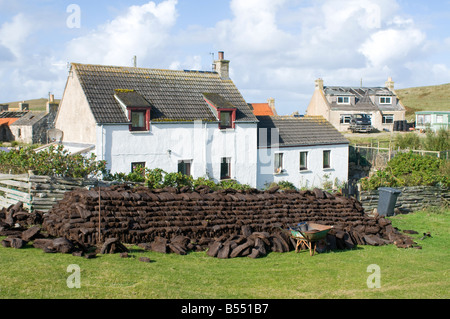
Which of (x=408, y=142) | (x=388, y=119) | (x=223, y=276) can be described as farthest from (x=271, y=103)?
(x=223, y=276)

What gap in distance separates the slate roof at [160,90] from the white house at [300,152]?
2.52 meters

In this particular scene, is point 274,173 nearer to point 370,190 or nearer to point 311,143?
Result: point 311,143

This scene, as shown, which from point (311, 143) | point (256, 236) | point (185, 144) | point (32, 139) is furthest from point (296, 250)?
point (32, 139)

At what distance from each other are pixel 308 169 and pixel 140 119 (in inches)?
503

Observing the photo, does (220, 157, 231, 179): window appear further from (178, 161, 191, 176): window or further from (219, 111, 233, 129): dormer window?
(178, 161, 191, 176): window

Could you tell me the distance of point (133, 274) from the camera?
11.3 m

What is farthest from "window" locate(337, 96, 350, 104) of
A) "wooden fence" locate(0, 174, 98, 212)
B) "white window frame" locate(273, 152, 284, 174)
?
"wooden fence" locate(0, 174, 98, 212)

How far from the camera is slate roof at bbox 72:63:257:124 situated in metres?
28.0

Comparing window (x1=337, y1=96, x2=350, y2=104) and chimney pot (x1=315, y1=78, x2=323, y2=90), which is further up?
chimney pot (x1=315, y1=78, x2=323, y2=90)

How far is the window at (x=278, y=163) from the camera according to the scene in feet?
109

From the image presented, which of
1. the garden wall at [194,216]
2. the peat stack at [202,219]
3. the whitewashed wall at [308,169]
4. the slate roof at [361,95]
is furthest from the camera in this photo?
the slate roof at [361,95]

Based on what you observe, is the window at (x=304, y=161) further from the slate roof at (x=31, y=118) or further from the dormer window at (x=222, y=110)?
the slate roof at (x=31, y=118)

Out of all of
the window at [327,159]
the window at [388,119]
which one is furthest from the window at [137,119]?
the window at [388,119]

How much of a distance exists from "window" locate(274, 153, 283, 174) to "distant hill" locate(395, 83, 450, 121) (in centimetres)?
5650
